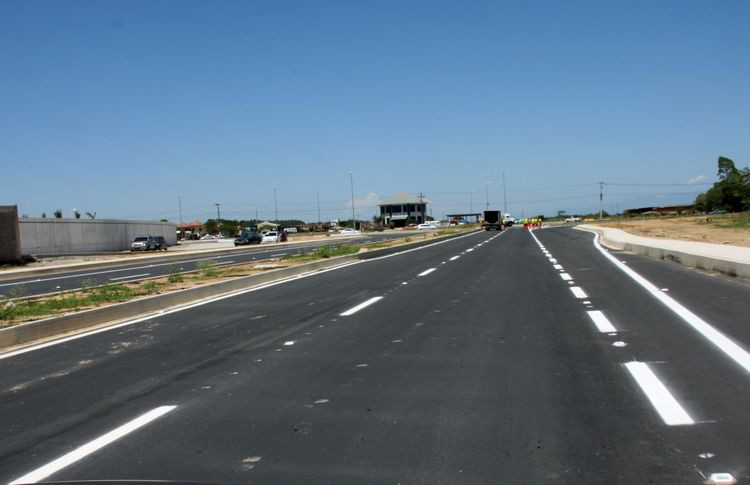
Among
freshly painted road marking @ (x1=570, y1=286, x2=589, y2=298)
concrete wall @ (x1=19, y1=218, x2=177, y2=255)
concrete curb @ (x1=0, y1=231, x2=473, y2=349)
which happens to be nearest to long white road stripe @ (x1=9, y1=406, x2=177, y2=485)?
concrete curb @ (x1=0, y1=231, x2=473, y2=349)

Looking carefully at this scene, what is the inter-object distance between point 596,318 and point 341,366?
5042mm

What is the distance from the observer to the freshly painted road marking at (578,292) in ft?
46.4

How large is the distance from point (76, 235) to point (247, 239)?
17.9m

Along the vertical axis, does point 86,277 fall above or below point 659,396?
below

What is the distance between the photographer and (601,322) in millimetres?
10617

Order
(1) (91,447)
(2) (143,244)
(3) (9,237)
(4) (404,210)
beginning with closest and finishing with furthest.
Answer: (1) (91,447)
(3) (9,237)
(2) (143,244)
(4) (404,210)

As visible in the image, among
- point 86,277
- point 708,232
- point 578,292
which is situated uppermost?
point 578,292

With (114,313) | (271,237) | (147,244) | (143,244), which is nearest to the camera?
(114,313)

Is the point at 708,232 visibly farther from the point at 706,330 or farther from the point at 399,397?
the point at 399,397

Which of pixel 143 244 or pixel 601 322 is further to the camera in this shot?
pixel 143 244

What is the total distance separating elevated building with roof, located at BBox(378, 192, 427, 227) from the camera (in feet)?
597

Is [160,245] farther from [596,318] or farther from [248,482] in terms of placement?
[248,482]

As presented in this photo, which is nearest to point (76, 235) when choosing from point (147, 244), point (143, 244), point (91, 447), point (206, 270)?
point (143, 244)

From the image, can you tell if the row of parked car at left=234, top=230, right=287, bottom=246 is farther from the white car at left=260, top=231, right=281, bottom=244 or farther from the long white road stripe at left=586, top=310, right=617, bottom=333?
the long white road stripe at left=586, top=310, right=617, bottom=333
